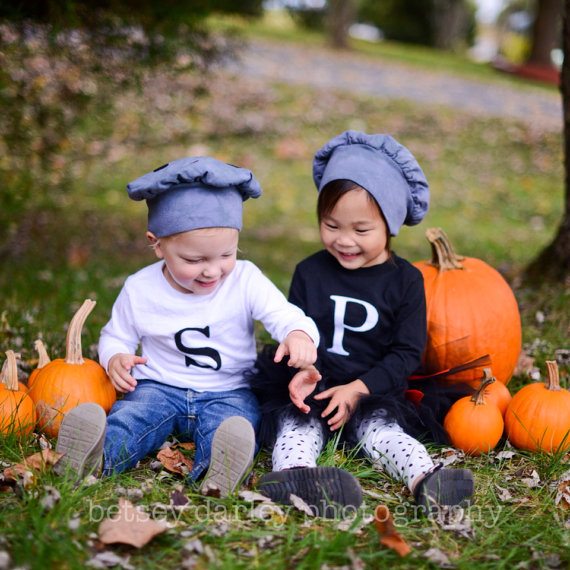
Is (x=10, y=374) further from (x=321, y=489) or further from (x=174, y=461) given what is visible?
(x=321, y=489)

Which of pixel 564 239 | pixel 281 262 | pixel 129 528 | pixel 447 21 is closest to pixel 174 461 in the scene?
pixel 129 528

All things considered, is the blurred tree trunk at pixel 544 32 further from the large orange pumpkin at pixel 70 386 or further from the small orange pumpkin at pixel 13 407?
the small orange pumpkin at pixel 13 407

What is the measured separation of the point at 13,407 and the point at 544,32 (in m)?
22.7

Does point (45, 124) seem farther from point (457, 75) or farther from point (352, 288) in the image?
point (457, 75)

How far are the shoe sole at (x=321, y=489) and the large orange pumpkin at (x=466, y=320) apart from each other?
Answer: 131 cm

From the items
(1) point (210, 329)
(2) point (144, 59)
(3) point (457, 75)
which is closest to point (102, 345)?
(1) point (210, 329)

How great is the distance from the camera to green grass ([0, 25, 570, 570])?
8.15ft

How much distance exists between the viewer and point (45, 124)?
650 centimetres

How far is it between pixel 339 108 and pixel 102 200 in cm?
628

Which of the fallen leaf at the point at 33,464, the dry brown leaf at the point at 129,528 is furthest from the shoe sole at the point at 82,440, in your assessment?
the dry brown leaf at the point at 129,528

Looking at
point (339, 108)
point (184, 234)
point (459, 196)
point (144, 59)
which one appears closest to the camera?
point (184, 234)

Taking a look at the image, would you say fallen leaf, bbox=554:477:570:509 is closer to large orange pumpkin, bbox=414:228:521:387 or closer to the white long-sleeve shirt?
large orange pumpkin, bbox=414:228:521:387

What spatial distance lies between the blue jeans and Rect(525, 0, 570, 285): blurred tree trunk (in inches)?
110

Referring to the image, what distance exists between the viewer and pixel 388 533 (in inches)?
99.7
